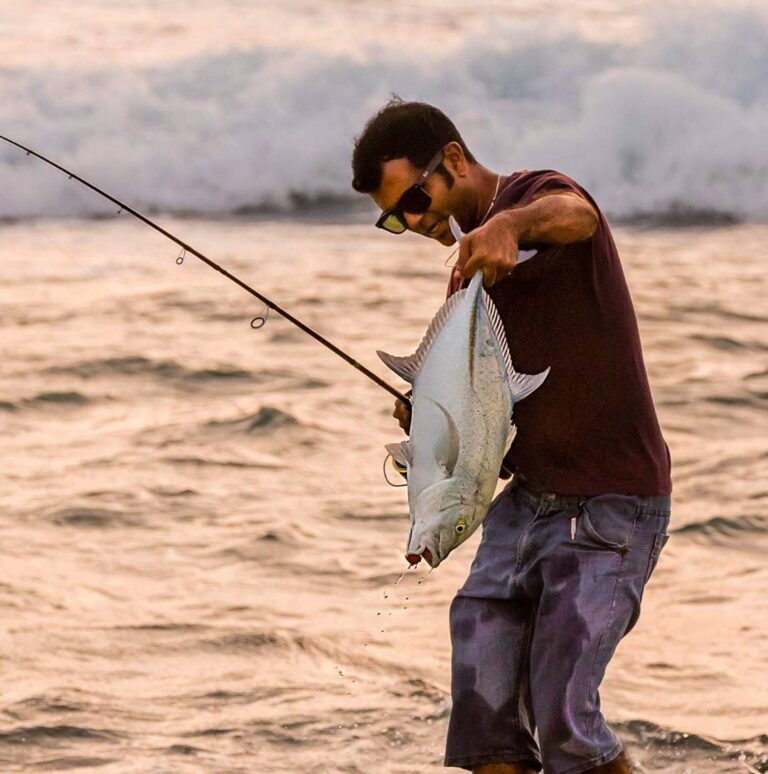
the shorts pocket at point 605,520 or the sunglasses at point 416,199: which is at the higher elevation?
the sunglasses at point 416,199

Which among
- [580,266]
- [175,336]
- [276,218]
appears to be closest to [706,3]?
[276,218]

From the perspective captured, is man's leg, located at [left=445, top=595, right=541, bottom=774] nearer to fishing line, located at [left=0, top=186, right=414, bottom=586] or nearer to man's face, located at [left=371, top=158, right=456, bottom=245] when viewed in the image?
man's face, located at [left=371, top=158, right=456, bottom=245]

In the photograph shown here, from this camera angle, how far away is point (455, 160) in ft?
10.3

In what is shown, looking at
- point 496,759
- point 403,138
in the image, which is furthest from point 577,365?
point 496,759

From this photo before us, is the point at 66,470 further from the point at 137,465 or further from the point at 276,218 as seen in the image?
the point at 276,218

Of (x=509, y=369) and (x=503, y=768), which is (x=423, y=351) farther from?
(x=503, y=768)

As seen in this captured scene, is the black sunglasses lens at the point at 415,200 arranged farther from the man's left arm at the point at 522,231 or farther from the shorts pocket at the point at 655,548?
the shorts pocket at the point at 655,548

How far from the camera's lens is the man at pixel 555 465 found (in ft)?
10.2

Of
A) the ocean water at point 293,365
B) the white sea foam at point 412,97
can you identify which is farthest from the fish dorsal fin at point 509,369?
the white sea foam at point 412,97

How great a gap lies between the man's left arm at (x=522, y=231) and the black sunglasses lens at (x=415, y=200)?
261mm

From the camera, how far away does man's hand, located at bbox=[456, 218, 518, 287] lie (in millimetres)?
2697

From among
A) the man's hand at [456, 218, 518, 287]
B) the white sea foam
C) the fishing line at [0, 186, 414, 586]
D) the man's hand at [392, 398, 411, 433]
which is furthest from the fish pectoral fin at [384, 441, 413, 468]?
the white sea foam

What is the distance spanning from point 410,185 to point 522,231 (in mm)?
431

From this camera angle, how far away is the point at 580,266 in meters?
3.07
